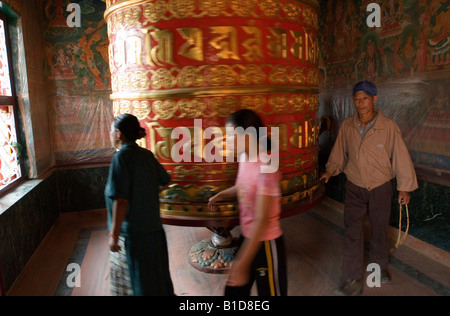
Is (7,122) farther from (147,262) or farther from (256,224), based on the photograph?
(256,224)

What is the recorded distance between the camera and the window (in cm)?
329

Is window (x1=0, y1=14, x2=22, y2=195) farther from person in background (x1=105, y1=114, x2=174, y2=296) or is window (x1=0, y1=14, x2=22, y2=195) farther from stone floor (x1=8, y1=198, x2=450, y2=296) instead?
person in background (x1=105, y1=114, x2=174, y2=296)

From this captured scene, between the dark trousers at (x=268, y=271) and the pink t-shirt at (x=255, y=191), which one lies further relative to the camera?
the dark trousers at (x=268, y=271)

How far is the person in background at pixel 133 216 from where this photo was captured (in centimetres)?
183

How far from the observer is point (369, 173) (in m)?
2.53

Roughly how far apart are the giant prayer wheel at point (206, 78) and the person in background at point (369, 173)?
42cm

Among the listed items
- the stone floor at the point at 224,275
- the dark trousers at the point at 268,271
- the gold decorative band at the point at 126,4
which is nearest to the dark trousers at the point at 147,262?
the dark trousers at the point at 268,271

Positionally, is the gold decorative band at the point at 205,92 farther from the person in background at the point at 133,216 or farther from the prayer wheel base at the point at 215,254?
the prayer wheel base at the point at 215,254

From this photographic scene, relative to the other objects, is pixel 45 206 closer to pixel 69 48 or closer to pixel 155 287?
pixel 69 48

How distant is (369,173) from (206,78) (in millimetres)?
1439

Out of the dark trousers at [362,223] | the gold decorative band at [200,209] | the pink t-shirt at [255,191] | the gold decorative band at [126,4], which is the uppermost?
the gold decorative band at [126,4]

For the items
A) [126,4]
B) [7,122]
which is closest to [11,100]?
[7,122]

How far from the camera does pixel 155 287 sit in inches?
79.5

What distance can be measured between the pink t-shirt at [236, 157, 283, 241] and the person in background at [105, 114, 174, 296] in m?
0.55
